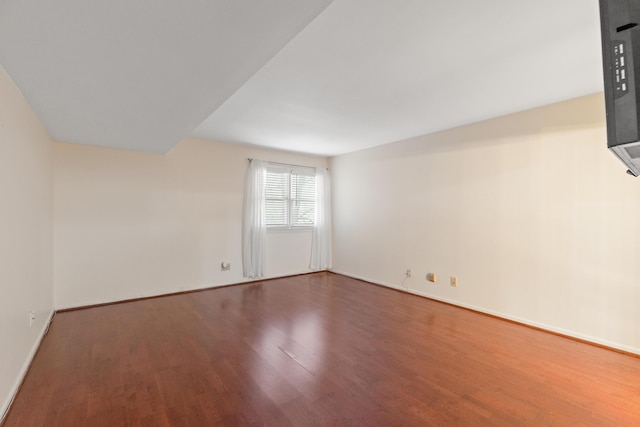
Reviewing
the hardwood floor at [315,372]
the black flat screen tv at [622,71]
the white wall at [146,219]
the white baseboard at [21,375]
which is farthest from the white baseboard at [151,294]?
the black flat screen tv at [622,71]

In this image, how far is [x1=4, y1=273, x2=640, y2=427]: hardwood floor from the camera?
178 cm

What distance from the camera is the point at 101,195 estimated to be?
12.8 ft

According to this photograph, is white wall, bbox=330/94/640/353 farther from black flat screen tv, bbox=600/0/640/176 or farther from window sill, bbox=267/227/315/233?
black flat screen tv, bbox=600/0/640/176

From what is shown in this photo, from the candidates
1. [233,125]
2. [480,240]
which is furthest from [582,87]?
[233,125]

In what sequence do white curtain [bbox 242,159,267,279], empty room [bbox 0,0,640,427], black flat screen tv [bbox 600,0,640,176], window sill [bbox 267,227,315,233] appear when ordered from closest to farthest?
black flat screen tv [bbox 600,0,640,176] < empty room [bbox 0,0,640,427] < white curtain [bbox 242,159,267,279] < window sill [bbox 267,227,315,233]

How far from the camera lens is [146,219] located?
13.9 feet

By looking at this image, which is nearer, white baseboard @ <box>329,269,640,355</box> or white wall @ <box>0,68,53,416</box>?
white wall @ <box>0,68,53,416</box>

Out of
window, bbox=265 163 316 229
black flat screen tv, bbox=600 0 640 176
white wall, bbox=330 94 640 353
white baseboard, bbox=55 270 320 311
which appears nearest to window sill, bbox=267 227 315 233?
window, bbox=265 163 316 229

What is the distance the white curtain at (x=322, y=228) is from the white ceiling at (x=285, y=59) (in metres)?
2.61

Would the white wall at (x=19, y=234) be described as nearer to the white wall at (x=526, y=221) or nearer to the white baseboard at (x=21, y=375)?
the white baseboard at (x=21, y=375)

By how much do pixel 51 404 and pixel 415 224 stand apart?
4.31 m

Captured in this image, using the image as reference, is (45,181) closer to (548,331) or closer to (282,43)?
(282,43)

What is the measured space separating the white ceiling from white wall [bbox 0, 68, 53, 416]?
0.25 m

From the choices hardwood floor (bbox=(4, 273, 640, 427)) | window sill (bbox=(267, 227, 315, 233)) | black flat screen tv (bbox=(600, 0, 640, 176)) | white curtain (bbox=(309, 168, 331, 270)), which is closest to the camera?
black flat screen tv (bbox=(600, 0, 640, 176))
